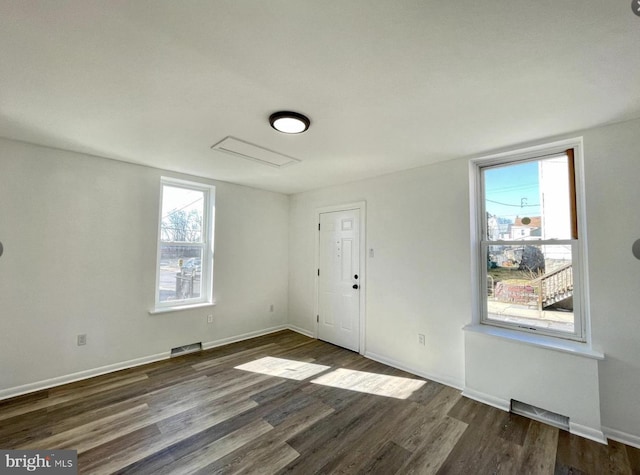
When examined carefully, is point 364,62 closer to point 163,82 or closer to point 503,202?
point 163,82

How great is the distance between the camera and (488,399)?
257cm

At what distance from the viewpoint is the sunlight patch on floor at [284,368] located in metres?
3.10

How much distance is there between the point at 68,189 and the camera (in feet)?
9.53

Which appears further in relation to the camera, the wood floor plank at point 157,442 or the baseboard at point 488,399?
the baseboard at point 488,399

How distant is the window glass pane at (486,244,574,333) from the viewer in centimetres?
249

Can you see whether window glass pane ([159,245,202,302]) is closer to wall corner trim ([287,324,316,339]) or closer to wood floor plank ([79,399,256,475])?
wall corner trim ([287,324,316,339])

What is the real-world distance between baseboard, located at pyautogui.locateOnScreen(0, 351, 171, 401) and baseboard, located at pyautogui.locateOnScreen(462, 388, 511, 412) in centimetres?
360

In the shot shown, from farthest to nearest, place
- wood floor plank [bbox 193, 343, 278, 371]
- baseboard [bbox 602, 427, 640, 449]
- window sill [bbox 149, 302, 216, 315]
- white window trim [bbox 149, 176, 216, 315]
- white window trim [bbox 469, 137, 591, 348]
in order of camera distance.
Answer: white window trim [bbox 149, 176, 216, 315]
window sill [bbox 149, 302, 216, 315]
wood floor plank [bbox 193, 343, 278, 371]
white window trim [bbox 469, 137, 591, 348]
baseboard [bbox 602, 427, 640, 449]

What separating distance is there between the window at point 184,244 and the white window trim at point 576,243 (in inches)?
138

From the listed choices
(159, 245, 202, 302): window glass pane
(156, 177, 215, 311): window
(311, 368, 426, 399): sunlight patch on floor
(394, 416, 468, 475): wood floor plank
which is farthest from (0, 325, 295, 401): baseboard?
(394, 416, 468, 475): wood floor plank

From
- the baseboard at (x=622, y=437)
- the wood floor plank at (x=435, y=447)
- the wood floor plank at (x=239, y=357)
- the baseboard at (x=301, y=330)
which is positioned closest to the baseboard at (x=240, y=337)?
the baseboard at (x=301, y=330)

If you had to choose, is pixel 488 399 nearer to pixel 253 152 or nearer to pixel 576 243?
pixel 576 243

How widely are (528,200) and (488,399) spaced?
1999 millimetres

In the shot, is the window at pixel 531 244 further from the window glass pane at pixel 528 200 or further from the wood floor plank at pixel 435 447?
the wood floor plank at pixel 435 447
